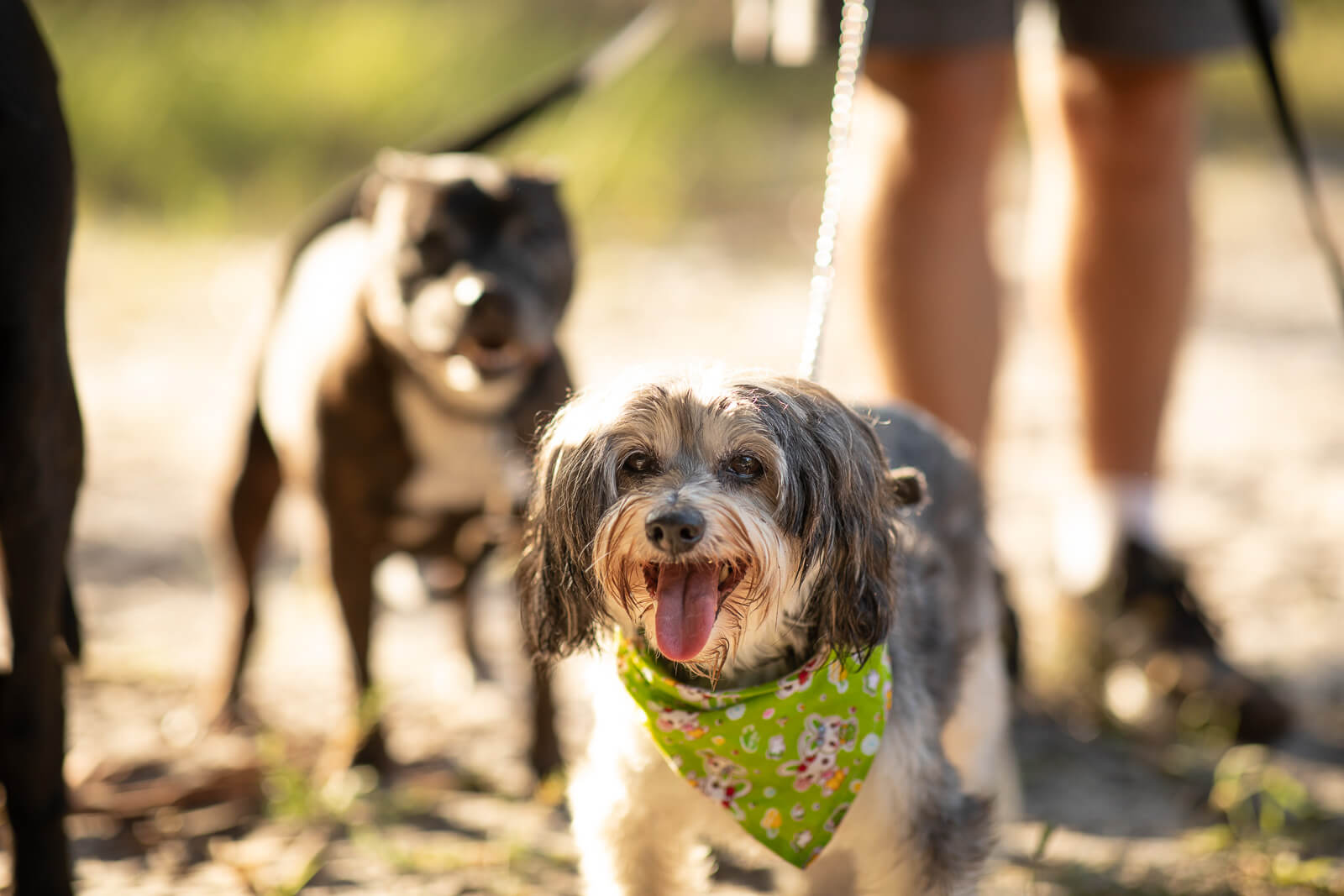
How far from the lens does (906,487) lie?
2.10 meters

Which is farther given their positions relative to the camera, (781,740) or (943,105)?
(943,105)

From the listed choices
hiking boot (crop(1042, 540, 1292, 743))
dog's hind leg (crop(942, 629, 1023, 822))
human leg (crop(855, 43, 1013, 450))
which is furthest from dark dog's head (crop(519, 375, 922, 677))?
hiking boot (crop(1042, 540, 1292, 743))

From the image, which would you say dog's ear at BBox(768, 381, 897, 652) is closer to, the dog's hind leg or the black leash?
the dog's hind leg

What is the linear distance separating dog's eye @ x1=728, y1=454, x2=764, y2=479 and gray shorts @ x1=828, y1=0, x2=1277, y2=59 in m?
1.55

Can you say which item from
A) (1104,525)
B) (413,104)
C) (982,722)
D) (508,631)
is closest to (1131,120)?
(1104,525)

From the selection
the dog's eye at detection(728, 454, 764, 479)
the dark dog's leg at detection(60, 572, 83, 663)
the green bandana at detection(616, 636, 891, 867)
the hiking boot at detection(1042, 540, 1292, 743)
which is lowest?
the hiking boot at detection(1042, 540, 1292, 743)

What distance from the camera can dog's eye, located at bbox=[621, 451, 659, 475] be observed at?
6.52 feet

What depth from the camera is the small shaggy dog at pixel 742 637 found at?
195 centimetres

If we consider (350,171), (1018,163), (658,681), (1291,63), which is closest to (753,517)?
(658,681)

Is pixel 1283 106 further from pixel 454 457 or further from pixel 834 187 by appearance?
pixel 454 457

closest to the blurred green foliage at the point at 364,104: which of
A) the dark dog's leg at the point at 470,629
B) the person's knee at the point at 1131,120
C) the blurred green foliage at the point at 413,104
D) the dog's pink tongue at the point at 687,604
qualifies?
the blurred green foliage at the point at 413,104

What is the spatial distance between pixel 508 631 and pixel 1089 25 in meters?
2.33

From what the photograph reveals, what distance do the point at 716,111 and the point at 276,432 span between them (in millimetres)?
6736

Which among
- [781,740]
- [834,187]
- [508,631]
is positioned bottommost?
[508,631]
